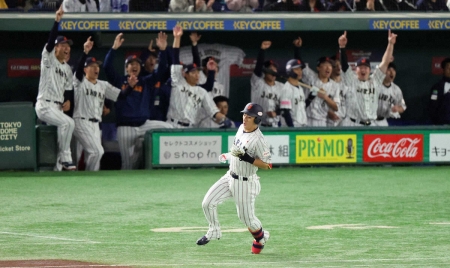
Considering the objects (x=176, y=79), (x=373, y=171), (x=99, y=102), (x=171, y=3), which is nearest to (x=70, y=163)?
(x=99, y=102)

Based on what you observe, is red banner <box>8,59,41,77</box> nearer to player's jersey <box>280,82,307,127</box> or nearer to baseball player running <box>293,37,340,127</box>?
player's jersey <box>280,82,307,127</box>

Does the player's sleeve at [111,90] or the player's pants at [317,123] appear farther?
the player's pants at [317,123]

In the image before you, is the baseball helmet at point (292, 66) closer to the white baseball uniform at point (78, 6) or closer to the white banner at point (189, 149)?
the white banner at point (189, 149)

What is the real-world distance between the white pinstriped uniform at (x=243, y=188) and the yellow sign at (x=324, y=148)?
8514 mm

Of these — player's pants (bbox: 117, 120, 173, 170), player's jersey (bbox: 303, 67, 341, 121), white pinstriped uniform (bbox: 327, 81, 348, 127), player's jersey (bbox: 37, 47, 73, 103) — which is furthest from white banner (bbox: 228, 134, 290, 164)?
player's jersey (bbox: 37, 47, 73, 103)

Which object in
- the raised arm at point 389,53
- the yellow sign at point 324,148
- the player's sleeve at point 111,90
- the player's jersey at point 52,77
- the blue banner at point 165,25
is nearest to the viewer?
the player's jersey at point 52,77

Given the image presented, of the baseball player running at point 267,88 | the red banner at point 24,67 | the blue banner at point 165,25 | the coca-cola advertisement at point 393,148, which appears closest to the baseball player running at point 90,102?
the blue banner at point 165,25

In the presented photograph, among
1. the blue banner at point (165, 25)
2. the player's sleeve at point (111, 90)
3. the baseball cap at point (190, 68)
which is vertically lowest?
the player's sleeve at point (111, 90)

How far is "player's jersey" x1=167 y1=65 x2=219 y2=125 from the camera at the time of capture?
1656 centimetres

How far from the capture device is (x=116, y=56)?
18281 mm

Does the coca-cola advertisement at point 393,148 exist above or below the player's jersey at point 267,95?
below

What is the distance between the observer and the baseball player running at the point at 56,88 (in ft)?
50.5

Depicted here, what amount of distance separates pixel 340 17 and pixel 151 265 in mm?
10893

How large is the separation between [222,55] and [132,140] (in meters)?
3.21
